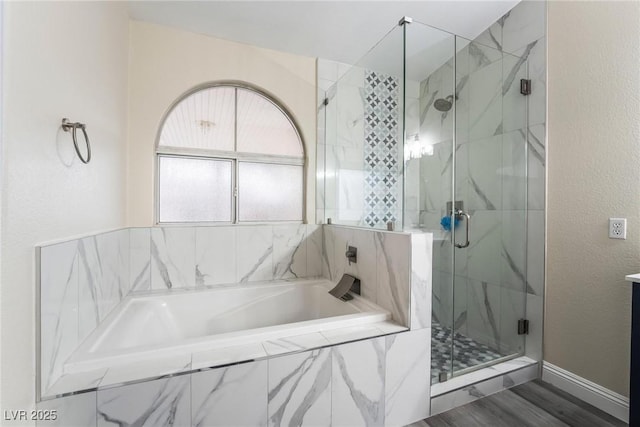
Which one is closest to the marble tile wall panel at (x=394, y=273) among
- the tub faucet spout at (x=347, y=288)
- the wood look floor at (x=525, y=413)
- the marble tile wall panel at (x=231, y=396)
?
the tub faucet spout at (x=347, y=288)

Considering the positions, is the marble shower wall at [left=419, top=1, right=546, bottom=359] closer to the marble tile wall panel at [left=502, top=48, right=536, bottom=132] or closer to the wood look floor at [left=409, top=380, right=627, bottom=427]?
the marble tile wall panel at [left=502, top=48, right=536, bottom=132]

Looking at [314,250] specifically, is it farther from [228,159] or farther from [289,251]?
[228,159]

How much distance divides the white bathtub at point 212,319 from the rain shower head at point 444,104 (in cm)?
144

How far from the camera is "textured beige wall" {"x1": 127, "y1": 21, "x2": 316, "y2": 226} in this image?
88.0 inches

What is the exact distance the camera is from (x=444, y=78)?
2074 millimetres

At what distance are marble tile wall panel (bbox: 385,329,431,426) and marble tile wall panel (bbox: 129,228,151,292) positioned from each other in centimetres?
183

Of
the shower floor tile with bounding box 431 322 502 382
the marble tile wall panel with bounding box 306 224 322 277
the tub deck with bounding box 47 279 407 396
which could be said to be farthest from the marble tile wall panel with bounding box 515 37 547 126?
the marble tile wall panel with bounding box 306 224 322 277

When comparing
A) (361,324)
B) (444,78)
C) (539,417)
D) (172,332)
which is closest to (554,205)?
(444,78)

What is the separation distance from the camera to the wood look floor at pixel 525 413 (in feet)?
5.15

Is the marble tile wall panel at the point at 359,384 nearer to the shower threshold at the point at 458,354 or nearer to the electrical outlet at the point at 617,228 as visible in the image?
the shower threshold at the point at 458,354

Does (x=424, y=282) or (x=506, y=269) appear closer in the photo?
(x=424, y=282)

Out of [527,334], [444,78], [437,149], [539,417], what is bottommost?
[539,417]

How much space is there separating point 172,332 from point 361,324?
131 centimetres

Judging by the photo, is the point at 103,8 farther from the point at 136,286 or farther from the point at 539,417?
the point at 539,417
